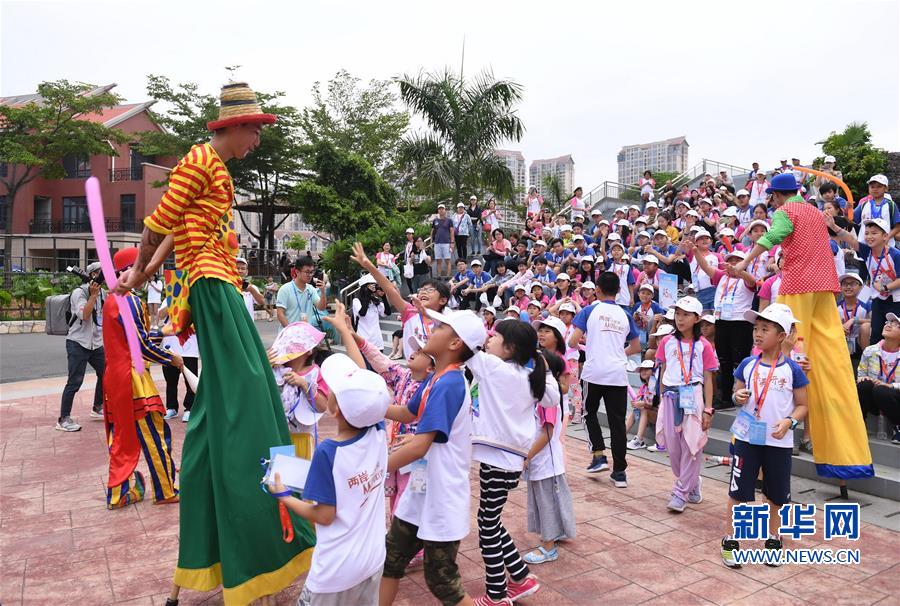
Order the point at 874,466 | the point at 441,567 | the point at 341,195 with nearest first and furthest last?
the point at 441,567 < the point at 874,466 < the point at 341,195

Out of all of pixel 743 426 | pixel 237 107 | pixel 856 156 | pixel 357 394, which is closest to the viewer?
pixel 357 394

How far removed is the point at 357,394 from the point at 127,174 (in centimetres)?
3832

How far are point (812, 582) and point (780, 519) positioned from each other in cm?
54

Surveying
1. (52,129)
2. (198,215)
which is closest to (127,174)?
(52,129)

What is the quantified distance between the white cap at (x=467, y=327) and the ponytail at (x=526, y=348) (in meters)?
0.41

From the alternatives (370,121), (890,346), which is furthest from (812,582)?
(370,121)

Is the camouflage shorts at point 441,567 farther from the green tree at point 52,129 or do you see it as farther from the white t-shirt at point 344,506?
the green tree at point 52,129

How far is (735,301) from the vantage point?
7207 millimetres

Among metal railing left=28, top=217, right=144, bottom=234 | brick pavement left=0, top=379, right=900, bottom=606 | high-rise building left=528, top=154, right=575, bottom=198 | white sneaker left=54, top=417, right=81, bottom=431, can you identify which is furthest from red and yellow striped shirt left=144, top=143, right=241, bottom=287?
high-rise building left=528, top=154, right=575, bottom=198

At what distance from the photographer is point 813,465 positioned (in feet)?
19.1

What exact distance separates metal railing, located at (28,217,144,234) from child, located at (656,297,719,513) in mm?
35301

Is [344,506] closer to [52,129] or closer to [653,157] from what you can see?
[52,129]

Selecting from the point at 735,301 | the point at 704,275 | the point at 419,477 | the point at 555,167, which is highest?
the point at 555,167

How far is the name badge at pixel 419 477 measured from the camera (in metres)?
3.16
